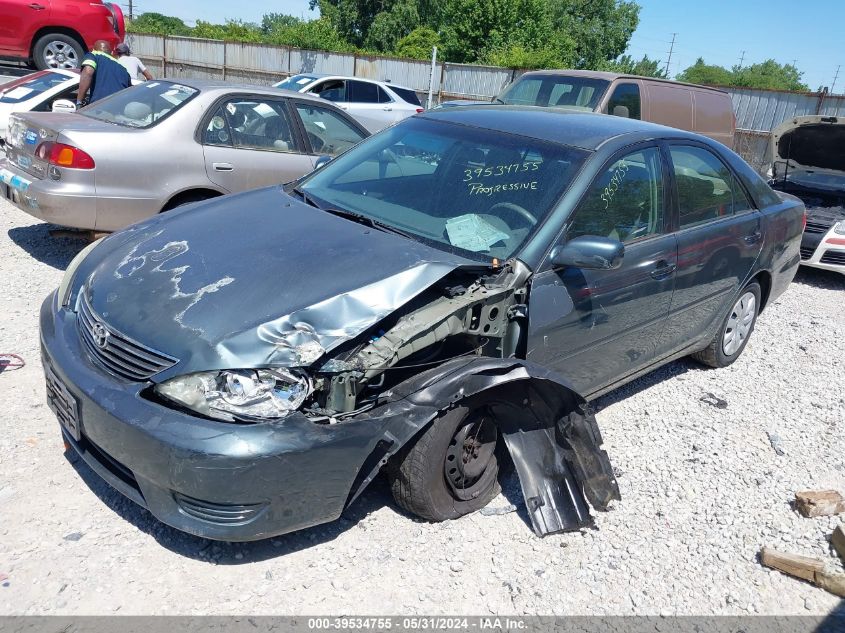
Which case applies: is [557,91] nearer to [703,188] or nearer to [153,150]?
[703,188]

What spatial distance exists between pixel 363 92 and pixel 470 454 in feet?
38.3

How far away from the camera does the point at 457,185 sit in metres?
3.68

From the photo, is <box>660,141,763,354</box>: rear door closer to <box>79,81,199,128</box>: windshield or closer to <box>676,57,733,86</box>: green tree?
<box>79,81,199,128</box>: windshield

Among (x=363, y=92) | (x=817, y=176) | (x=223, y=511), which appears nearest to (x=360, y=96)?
(x=363, y=92)

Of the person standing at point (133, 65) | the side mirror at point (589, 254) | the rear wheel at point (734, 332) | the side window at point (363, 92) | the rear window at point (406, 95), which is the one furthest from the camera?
the rear window at point (406, 95)

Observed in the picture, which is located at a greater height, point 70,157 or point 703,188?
point 703,188

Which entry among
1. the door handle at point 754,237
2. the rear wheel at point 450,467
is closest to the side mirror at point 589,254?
the rear wheel at point 450,467

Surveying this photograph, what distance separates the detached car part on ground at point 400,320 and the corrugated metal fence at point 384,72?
556 inches

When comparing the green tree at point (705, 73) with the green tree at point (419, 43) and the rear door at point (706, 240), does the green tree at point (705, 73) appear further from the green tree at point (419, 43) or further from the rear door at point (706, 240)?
the rear door at point (706, 240)

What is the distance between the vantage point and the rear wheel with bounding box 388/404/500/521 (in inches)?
114

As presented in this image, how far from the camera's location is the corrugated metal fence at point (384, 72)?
17.6 m

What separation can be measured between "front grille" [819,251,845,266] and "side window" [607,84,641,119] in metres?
2.91

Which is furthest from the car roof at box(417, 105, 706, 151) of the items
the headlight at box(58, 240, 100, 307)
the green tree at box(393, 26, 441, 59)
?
the green tree at box(393, 26, 441, 59)

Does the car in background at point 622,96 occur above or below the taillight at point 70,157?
above
